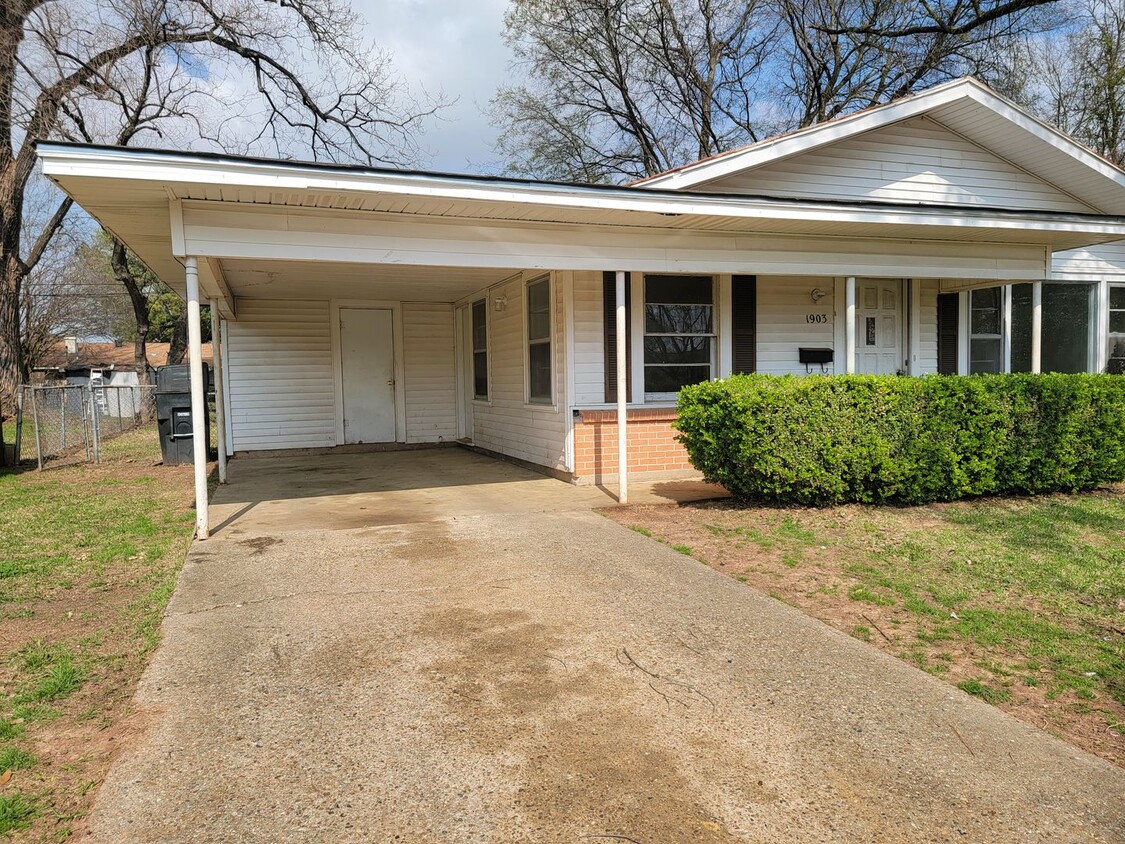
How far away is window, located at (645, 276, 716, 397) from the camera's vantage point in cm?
937

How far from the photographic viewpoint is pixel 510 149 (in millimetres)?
24891

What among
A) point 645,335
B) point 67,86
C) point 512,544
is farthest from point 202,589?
Answer: point 67,86

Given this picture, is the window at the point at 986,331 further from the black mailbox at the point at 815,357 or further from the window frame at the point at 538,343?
the window frame at the point at 538,343

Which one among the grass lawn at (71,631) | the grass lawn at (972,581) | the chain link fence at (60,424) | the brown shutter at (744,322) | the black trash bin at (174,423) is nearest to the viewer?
the grass lawn at (71,631)

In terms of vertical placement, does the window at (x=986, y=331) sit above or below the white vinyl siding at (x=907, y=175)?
below

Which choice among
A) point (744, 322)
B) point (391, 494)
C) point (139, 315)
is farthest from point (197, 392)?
point (139, 315)

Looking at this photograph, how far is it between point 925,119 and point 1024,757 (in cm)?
979

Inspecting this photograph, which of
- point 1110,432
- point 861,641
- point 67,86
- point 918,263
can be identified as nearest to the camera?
point 861,641

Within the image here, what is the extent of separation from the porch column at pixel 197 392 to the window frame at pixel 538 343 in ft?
13.8

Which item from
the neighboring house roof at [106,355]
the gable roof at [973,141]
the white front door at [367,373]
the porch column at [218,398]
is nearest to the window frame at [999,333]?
the gable roof at [973,141]

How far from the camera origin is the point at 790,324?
1002 centimetres

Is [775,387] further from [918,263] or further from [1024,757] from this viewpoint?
[1024,757]

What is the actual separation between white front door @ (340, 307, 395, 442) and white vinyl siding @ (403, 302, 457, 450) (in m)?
0.32

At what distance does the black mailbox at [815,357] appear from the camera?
999 cm
